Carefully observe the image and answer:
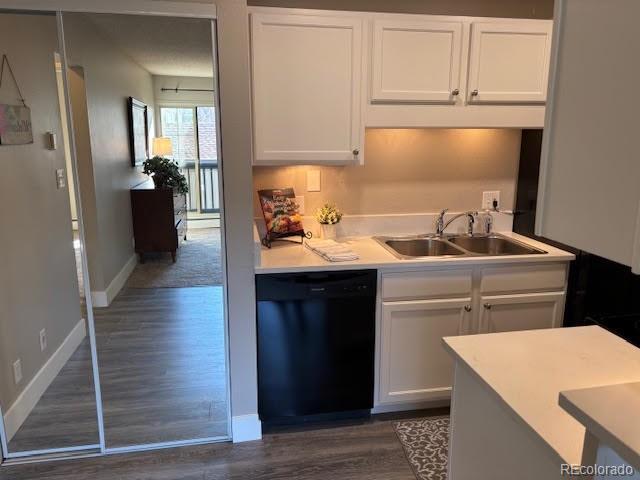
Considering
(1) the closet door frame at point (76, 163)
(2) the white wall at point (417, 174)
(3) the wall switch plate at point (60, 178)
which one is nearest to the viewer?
(1) the closet door frame at point (76, 163)

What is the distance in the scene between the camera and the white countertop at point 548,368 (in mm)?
1094

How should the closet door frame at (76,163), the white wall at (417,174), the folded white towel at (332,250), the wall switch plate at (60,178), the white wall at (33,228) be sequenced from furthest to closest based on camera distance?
the white wall at (417,174)
the folded white towel at (332,250)
the wall switch plate at (60,178)
the white wall at (33,228)
the closet door frame at (76,163)

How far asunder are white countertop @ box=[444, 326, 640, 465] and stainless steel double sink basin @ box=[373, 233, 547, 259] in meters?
1.29

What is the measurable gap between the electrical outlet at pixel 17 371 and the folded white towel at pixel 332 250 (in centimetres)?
159

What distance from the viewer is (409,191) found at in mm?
3021

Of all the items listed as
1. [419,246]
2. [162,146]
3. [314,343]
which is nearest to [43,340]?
[162,146]

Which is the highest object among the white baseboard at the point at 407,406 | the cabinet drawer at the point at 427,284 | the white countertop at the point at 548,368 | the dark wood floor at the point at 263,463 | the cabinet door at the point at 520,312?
the white countertop at the point at 548,368

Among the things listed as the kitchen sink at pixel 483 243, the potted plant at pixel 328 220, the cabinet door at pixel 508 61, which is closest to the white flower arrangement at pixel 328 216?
the potted plant at pixel 328 220

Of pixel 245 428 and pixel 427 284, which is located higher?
pixel 427 284

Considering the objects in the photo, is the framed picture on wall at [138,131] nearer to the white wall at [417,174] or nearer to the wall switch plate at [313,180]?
the white wall at [417,174]

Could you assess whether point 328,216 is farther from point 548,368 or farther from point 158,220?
point 548,368

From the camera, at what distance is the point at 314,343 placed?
2.44 m

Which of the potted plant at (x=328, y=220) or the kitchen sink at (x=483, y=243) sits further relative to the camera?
the kitchen sink at (x=483, y=243)

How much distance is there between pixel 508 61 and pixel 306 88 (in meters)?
1.11
